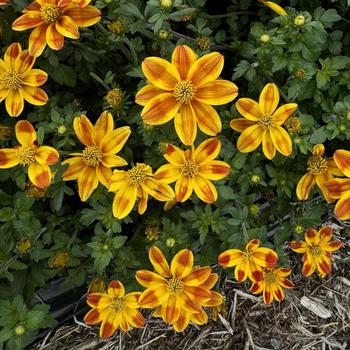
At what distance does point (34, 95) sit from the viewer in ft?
7.15

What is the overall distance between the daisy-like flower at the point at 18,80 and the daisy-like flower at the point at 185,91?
Result: 488 mm

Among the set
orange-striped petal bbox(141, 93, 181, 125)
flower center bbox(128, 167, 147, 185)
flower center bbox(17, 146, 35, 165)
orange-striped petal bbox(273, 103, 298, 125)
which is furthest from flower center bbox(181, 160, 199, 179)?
flower center bbox(17, 146, 35, 165)

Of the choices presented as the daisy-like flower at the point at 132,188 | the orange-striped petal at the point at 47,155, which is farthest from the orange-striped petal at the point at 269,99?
the orange-striped petal at the point at 47,155

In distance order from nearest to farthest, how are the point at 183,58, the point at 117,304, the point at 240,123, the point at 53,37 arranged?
the point at 183,58 < the point at 53,37 < the point at 240,123 < the point at 117,304

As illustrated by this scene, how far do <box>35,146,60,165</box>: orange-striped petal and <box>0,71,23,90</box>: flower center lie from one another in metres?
0.29

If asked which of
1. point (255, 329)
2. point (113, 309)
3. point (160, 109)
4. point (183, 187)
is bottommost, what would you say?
point (255, 329)

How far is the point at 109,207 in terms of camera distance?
7.72 ft

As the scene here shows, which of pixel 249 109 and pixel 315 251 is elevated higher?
pixel 249 109

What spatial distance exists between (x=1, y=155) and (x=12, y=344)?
2.85ft

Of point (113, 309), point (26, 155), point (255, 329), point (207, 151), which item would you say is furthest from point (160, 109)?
point (255, 329)

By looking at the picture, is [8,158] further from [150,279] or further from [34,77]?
[150,279]

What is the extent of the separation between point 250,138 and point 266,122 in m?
0.09

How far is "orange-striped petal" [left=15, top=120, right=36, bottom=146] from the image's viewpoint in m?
2.11

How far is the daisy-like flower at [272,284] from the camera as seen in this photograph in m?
2.43
